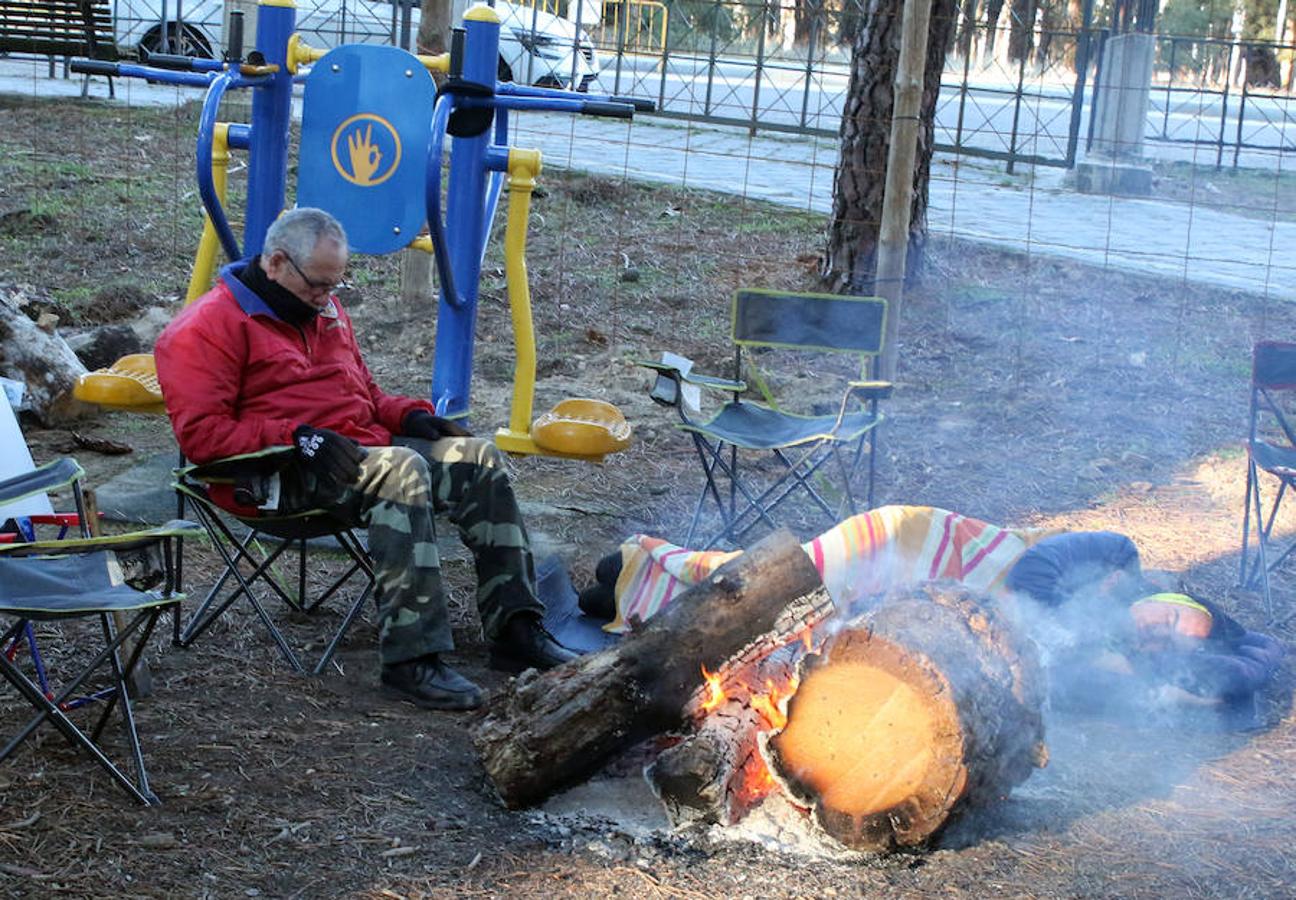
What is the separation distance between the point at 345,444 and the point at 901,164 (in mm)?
3680

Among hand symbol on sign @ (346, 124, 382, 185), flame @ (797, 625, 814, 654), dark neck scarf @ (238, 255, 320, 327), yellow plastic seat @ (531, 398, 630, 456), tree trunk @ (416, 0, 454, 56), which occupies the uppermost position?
tree trunk @ (416, 0, 454, 56)

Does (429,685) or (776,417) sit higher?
(776,417)

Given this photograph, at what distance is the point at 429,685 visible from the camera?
12.8ft

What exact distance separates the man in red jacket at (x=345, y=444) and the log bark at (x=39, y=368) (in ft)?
7.63

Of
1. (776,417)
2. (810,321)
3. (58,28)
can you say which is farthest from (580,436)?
(58,28)

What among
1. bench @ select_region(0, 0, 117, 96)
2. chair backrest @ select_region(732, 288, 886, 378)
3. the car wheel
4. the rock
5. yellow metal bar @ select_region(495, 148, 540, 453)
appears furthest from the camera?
the car wheel

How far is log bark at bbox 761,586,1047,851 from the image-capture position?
3.13m

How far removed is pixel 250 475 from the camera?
13.1 feet

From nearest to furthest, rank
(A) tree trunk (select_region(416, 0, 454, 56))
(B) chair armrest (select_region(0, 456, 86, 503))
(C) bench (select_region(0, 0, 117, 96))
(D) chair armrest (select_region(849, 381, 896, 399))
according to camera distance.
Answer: (B) chair armrest (select_region(0, 456, 86, 503)) < (D) chair armrest (select_region(849, 381, 896, 399)) < (A) tree trunk (select_region(416, 0, 454, 56)) < (C) bench (select_region(0, 0, 117, 96))

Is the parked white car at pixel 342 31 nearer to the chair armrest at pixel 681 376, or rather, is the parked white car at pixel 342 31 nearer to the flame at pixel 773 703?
the chair armrest at pixel 681 376

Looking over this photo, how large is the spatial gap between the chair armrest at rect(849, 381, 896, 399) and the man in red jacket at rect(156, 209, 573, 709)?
1.58 metres

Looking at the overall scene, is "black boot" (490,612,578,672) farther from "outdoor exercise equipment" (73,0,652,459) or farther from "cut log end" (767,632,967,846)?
"cut log end" (767,632,967,846)

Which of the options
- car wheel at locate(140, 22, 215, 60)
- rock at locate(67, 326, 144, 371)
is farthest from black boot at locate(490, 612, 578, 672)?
car wheel at locate(140, 22, 215, 60)

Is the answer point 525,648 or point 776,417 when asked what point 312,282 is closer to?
point 525,648
